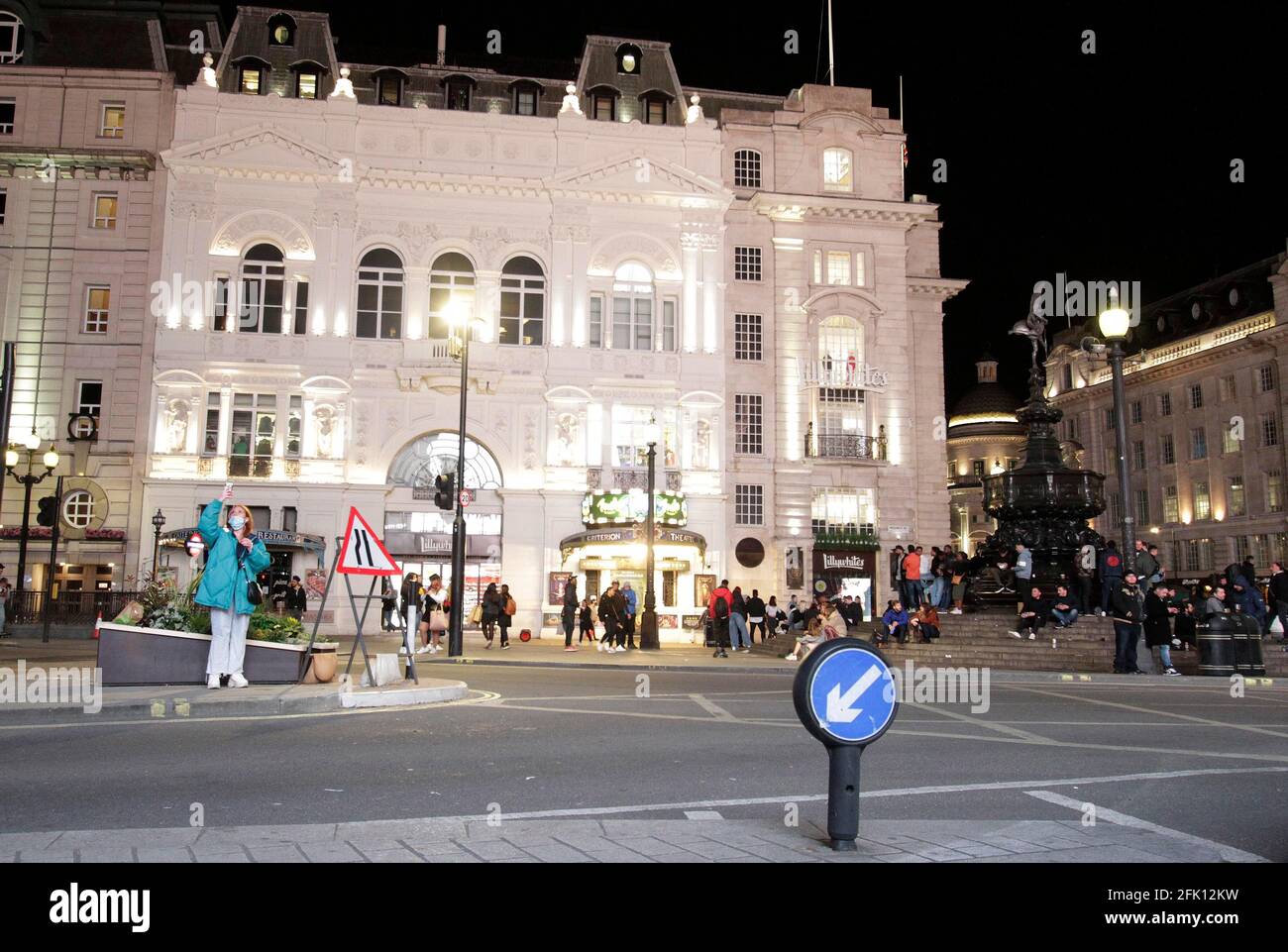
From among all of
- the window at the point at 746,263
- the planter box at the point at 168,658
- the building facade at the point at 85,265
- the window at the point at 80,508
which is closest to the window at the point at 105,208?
the building facade at the point at 85,265

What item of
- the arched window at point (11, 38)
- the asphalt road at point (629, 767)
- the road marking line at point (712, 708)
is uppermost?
the arched window at point (11, 38)

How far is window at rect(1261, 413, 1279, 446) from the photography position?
192 feet

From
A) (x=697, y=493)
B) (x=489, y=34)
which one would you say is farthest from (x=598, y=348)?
(x=489, y=34)

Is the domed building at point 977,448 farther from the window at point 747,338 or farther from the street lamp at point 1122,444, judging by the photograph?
the street lamp at point 1122,444

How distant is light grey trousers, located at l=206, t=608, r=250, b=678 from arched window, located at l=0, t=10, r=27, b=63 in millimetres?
36548

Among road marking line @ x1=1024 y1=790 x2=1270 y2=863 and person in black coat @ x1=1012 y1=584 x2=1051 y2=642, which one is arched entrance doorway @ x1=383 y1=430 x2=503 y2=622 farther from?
road marking line @ x1=1024 y1=790 x2=1270 y2=863

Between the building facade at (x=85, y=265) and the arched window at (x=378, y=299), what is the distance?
7.17 m

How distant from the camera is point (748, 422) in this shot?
4081cm

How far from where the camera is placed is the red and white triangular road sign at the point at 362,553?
13461 mm

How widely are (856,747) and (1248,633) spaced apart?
17.6 m

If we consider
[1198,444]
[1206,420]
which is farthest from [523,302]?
[1198,444]

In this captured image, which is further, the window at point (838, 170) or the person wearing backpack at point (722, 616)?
the window at point (838, 170)

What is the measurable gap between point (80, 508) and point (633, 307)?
20633mm
